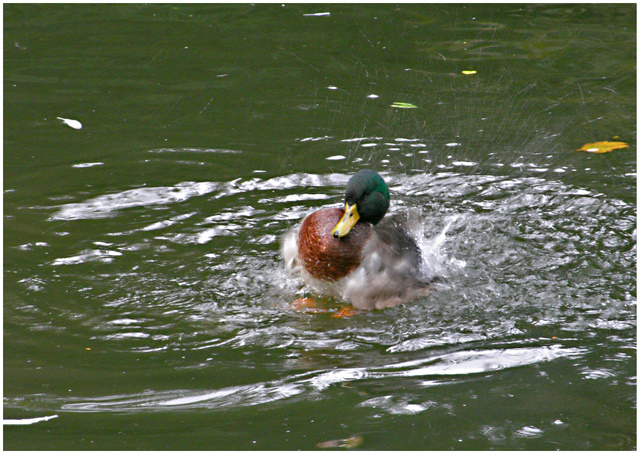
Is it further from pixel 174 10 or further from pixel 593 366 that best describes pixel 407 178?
pixel 174 10

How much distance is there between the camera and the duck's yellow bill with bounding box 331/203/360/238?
4670 millimetres

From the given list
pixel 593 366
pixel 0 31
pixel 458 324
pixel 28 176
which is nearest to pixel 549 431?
pixel 593 366

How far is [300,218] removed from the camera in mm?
5797

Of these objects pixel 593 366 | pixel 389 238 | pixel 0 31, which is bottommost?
pixel 593 366

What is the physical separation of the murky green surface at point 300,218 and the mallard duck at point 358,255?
0.52 feet

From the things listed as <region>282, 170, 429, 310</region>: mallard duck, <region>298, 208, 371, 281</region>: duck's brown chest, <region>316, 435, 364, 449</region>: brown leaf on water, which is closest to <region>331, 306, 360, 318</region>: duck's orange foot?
<region>282, 170, 429, 310</region>: mallard duck

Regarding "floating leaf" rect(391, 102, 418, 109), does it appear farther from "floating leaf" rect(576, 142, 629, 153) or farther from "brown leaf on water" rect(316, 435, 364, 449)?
"brown leaf on water" rect(316, 435, 364, 449)

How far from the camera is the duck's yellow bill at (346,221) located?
467 cm

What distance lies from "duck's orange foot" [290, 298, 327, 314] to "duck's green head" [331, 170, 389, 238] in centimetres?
51

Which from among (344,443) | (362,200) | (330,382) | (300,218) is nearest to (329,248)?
(362,200)

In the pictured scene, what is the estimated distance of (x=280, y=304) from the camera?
484cm

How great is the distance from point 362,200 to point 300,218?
3.45ft

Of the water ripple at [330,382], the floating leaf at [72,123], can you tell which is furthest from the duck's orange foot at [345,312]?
the floating leaf at [72,123]

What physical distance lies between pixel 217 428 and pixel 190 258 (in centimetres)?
202
